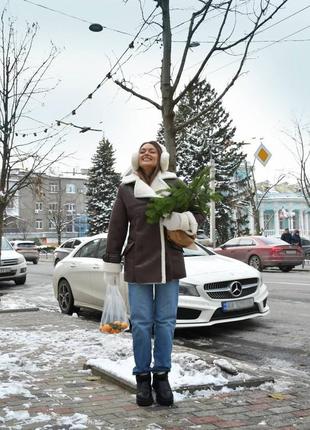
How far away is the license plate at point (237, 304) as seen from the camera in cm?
805

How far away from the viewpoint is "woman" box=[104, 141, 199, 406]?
4223 mm

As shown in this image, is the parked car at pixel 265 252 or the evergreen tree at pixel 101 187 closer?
the parked car at pixel 265 252

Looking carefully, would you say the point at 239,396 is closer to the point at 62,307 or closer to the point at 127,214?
the point at 127,214

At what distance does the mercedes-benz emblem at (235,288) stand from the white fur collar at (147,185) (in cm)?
405

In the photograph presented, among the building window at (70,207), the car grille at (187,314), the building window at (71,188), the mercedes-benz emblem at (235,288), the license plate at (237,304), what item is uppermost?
the building window at (71,188)

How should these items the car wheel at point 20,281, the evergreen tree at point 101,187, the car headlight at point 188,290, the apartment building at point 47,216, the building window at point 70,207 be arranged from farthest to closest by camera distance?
the building window at point 70,207
the apartment building at point 47,216
the evergreen tree at point 101,187
the car wheel at point 20,281
the car headlight at point 188,290

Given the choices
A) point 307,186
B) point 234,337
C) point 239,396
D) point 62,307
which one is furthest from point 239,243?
point 239,396

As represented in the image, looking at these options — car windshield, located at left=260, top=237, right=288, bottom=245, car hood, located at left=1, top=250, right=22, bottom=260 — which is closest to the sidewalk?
car hood, located at left=1, top=250, right=22, bottom=260

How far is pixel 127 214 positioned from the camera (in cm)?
439

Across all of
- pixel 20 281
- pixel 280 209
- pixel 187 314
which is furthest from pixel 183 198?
pixel 280 209

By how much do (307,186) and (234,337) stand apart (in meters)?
26.3

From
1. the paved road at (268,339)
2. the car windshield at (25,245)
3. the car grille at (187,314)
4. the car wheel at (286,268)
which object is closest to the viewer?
the paved road at (268,339)

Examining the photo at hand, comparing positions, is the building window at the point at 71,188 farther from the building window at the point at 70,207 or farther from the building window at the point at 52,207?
the building window at the point at 52,207

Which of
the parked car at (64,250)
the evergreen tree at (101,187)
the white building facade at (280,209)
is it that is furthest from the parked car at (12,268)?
the white building facade at (280,209)
